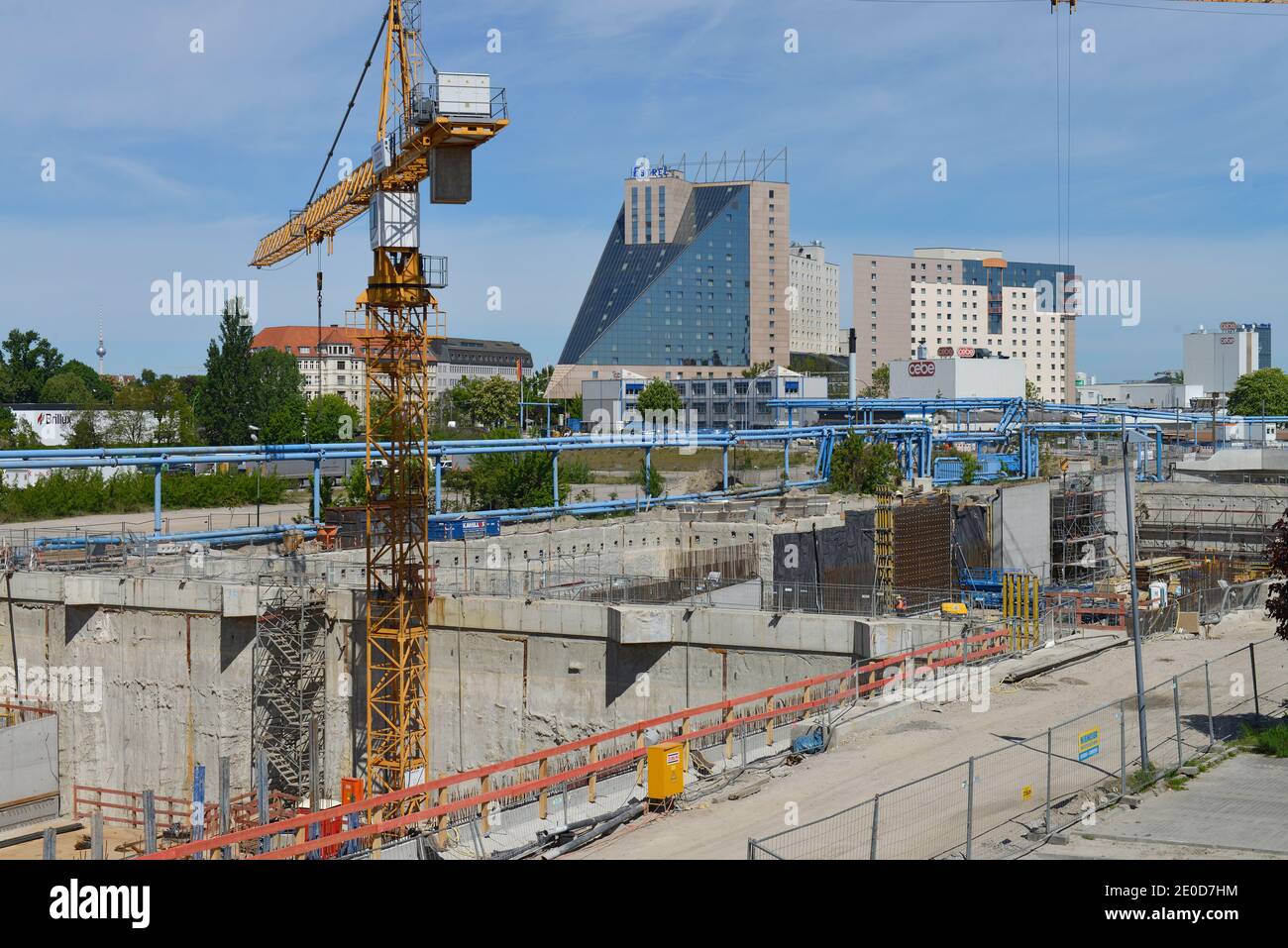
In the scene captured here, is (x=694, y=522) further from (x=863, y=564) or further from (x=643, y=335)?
(x=643, y=335)

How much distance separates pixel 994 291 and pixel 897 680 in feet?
469

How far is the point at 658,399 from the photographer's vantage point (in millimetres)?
97000

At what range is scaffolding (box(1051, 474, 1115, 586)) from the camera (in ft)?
136

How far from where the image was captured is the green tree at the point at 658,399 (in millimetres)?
96562

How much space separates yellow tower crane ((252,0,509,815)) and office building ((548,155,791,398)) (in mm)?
95490

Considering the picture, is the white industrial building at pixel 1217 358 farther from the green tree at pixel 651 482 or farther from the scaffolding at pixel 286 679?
the scaffolding at pixel 286 679

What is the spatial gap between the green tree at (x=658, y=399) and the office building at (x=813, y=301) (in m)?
46.1

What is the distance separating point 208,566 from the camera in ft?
103

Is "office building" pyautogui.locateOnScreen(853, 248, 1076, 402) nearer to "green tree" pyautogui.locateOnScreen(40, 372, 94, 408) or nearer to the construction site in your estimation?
"green tree" pyautogui.locateOnScreen(40, 372, 94, 408)

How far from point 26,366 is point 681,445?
8555 centimetres

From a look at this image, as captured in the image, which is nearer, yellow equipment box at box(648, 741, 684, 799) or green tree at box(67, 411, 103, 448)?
yellow equipment box at box(648, 741, 684, 799)

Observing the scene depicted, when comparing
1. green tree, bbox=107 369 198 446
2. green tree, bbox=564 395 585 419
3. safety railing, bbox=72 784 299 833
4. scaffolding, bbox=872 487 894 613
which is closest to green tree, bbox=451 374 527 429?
green tree, bbox=564 395 585 419

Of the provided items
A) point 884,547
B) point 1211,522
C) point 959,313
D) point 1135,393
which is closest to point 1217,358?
point 1135,393

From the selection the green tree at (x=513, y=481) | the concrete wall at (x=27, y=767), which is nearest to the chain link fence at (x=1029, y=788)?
the concrete wall at (x=27, y=767)
